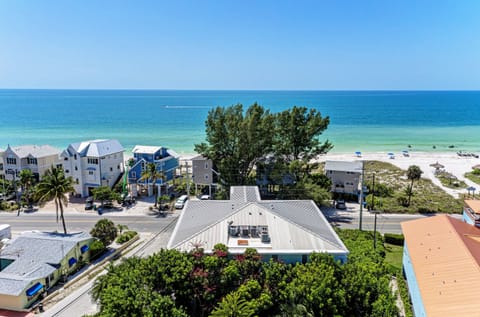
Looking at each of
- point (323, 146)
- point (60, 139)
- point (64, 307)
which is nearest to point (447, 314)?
point (64, 307)

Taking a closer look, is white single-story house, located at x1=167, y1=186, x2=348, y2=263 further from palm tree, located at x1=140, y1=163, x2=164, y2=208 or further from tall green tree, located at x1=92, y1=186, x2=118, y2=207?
tall green tree, located at x1=92, y1=186, x2=118, y2=207

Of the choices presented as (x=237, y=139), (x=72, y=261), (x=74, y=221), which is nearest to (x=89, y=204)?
(x=74, y=221)

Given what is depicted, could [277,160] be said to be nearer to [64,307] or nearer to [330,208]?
[330,208]

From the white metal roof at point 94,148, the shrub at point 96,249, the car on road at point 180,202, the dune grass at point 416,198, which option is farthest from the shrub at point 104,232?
the dune grass at point 416,198

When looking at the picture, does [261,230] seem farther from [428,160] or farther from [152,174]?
[428,160]

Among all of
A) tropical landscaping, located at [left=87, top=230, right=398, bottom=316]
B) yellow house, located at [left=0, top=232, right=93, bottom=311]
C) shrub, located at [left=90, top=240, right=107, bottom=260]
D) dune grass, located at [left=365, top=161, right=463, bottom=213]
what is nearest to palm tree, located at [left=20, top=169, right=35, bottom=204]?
Answer: yellow house, located at [left=0, top=232, right=93, bottom=311]

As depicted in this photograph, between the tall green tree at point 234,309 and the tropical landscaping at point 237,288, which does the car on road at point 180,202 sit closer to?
the tropical landscaping at point 237,288
